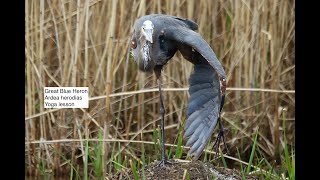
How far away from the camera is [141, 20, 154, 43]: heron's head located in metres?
3.06

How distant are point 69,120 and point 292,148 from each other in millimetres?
1061

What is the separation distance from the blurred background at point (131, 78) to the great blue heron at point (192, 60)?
480 millimetres

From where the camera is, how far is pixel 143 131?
153 inches

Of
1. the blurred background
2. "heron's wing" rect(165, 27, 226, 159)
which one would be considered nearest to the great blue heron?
"heron's wing" rect(165, 27, 226, 159)

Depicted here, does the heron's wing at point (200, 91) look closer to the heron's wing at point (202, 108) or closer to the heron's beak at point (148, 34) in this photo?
the heron's wing at point (202, 108)

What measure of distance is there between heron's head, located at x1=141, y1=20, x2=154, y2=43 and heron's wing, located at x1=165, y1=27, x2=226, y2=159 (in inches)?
3.7

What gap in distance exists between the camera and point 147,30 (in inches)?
121

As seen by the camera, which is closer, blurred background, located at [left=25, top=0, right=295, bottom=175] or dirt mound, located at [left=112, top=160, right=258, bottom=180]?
dirt mound, located at [left=112, top=160, right=258, bottom=180]

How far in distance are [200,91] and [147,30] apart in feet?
1.06

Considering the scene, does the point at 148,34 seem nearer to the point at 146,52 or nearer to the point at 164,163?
the point at 146,52

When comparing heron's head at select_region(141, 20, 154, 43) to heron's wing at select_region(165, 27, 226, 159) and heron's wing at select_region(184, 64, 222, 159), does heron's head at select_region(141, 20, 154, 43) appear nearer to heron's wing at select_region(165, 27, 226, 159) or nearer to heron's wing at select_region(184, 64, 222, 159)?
heron's wing at select_region(165, 27, 226, 159)

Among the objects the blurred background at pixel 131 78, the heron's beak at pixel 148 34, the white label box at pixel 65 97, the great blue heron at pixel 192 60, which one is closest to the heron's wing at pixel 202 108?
the great blue heron at pixel 192 60

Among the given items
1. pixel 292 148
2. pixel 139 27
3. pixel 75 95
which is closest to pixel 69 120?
pixel 75 95

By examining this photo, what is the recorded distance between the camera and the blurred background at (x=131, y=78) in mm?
3723
